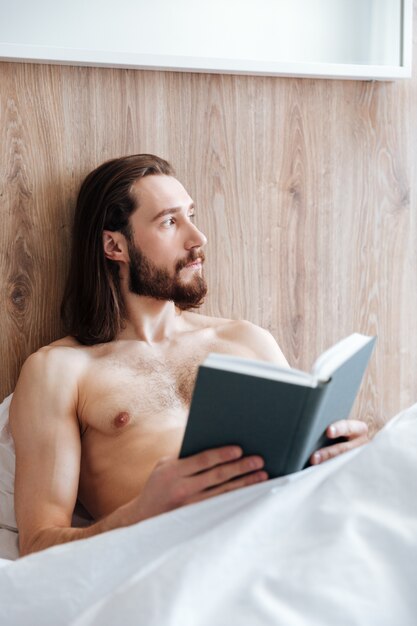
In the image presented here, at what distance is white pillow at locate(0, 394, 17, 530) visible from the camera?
4.92 ft

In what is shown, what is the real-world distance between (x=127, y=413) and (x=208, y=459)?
1.62ft

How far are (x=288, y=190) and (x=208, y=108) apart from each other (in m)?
0.29

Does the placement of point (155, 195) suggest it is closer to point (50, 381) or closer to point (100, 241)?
point (100, 241)

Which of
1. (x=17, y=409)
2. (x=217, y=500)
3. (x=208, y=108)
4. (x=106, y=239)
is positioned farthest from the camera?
(x=208, y=108)

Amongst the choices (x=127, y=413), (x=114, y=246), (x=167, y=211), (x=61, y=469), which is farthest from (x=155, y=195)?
(x=61, y=469)

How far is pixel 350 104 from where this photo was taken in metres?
1.93

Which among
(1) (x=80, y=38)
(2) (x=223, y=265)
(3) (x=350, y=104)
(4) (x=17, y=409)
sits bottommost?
(4) (x=17, y=409)

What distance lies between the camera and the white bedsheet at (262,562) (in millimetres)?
854

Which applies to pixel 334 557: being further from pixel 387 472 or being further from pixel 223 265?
pixel 223 265

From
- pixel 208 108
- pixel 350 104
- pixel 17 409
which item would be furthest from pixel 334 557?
pixel 350 104

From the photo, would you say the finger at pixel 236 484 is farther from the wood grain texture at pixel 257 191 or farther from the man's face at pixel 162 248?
the wood grain texture at pixel 257 191

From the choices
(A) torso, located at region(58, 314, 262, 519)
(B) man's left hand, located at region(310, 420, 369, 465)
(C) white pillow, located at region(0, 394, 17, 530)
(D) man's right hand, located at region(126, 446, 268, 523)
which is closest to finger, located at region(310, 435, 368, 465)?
(B) man's left hand, located at region(310, 420, 369, 465)

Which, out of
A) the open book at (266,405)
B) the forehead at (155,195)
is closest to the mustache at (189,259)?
the forehead at (155,195)

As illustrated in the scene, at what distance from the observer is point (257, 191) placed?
1.87 metres
